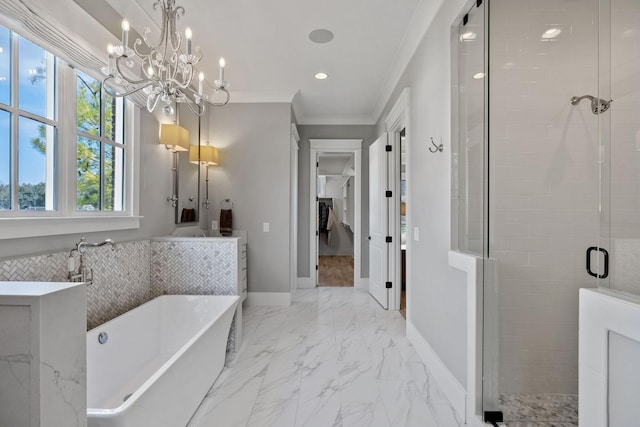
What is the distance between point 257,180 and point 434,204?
2366mm

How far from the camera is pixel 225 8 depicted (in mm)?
2258

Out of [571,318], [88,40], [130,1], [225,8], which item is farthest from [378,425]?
[130,1]

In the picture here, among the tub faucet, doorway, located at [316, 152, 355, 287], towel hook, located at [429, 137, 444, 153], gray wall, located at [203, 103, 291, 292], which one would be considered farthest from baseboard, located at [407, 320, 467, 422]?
doorway, located at [316, 152, 355, 287]

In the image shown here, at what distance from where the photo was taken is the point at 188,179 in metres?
3.27

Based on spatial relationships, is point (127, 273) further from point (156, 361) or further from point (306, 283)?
point (306, 283)

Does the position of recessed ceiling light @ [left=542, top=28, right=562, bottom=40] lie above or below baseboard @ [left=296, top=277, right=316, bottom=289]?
above

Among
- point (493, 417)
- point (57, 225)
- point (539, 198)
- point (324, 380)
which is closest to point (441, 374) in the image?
point (493, 417)

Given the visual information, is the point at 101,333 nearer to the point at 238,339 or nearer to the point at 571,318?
the point at 238,339

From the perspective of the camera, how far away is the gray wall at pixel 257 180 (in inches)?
149

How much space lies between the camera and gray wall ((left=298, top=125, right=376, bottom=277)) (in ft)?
15.4

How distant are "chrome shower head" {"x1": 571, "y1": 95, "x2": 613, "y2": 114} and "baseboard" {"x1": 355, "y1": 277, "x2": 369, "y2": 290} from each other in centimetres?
359

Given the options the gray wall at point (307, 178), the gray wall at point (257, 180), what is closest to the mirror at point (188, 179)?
the gray wall at point (257, 180)

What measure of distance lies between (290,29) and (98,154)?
1.83 m

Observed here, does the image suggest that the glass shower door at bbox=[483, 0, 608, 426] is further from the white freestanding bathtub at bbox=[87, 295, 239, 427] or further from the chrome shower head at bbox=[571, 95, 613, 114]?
the white freestanding bathtub at bbox=[87, 295, 239, 427]
